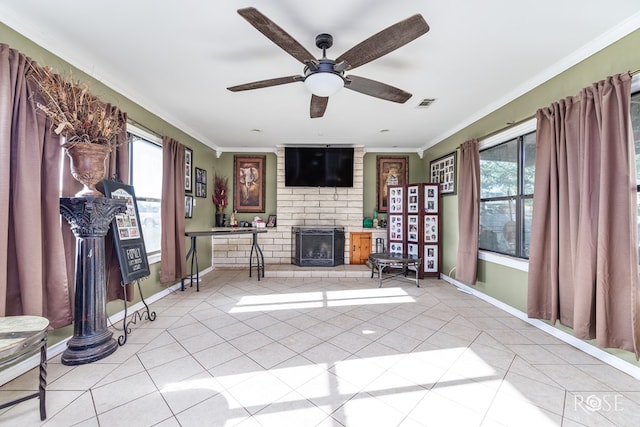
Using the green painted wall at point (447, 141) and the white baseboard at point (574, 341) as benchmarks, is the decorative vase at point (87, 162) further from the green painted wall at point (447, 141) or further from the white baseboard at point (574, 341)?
the white baseboard at point (574, 341)

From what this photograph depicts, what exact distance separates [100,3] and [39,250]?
174 centimetres

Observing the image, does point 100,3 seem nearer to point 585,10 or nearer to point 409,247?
point 585,10

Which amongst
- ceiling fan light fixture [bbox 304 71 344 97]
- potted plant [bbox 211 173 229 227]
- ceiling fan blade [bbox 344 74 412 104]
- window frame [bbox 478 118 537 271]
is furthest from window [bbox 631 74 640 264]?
potted plant [bbox 211 173 229 227]

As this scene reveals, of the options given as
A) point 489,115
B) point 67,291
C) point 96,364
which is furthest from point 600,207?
point 67,291

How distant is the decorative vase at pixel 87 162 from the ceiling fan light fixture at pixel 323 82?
5.58 feet

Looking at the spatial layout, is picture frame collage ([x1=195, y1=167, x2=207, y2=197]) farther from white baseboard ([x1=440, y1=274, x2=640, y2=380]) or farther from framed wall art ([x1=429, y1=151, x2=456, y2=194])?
white baseboard ([x1=440, y1=274, x2=640, y2=380])

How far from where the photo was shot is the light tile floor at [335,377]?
5.15 ft

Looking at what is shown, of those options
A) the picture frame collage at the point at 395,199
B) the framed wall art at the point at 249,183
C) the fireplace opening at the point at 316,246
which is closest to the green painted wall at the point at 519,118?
the picture frame collage at the point at 395,199

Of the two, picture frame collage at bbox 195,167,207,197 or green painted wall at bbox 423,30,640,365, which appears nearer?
green painted wall at bbox 423,30,640,365

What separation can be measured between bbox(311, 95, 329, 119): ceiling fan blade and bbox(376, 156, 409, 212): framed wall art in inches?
137

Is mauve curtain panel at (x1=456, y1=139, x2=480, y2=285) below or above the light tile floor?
above

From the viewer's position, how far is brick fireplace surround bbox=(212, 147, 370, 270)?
5.70 m

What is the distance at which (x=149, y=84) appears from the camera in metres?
2.96

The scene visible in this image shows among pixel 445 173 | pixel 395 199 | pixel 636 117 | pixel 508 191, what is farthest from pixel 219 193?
pixel 636 117
